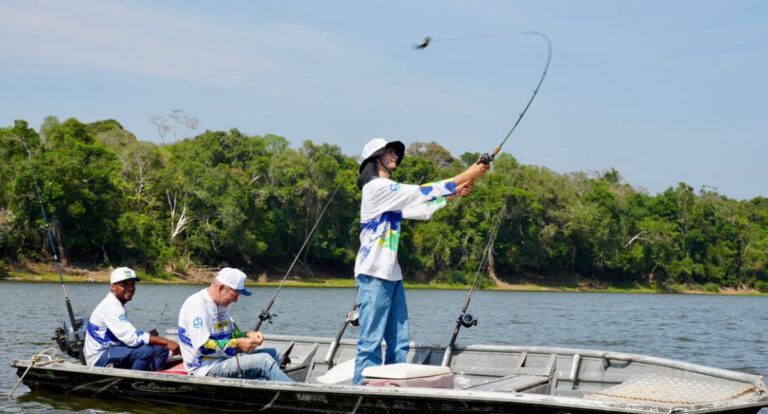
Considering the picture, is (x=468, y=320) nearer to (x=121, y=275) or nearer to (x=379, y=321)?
(x=379, y=321)

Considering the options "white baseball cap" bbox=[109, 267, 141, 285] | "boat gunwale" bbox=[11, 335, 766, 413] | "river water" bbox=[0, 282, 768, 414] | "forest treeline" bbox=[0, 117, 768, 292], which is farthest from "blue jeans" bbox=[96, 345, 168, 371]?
"forest treeline" bbox=[0, 117, 768, 292]

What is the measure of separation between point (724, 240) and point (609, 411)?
6448cm

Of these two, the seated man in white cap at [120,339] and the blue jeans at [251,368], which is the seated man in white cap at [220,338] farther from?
the seated man in white cap at [120,339]

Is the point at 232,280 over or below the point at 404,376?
over

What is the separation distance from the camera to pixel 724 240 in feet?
210

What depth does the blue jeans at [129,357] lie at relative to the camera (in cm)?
723

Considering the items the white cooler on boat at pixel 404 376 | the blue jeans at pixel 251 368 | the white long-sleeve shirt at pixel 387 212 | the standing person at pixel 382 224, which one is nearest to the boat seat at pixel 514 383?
the white cooler on boat at pixel 404 376

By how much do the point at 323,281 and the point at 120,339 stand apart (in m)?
40.3

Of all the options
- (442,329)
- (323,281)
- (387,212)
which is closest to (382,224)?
(387,212)

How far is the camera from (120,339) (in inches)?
278

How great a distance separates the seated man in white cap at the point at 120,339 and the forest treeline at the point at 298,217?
98.2 ft

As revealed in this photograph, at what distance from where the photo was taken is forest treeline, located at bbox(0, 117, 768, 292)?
3741cm

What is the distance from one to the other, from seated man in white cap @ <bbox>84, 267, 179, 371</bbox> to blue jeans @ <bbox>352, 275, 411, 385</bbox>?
212 cm

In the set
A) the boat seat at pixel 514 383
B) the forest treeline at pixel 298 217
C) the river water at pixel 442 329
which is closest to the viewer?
the boat seat at pixel 514 383
